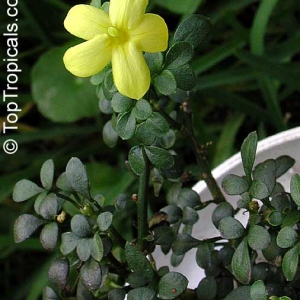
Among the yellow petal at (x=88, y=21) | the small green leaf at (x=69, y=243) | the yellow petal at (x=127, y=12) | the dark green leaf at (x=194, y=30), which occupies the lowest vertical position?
the small green leaf at (x=69, y=243)

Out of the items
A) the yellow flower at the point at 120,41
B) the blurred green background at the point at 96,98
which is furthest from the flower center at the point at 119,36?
the blurred green background at the point at 96,98

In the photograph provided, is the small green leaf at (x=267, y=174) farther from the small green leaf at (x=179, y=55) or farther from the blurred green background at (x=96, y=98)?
the blurred green background at (x=96, y=98)

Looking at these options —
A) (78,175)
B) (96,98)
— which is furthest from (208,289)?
(96,98)

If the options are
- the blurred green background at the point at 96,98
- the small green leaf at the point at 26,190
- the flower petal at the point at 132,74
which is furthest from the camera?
the blurred green background at the point at 96,98

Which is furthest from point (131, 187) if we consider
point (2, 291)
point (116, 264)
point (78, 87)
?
point (116, 264)

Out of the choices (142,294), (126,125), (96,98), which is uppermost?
(126,125)

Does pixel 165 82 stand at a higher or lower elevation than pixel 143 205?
higher

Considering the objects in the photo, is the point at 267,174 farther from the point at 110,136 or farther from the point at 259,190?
the point at 110,136
